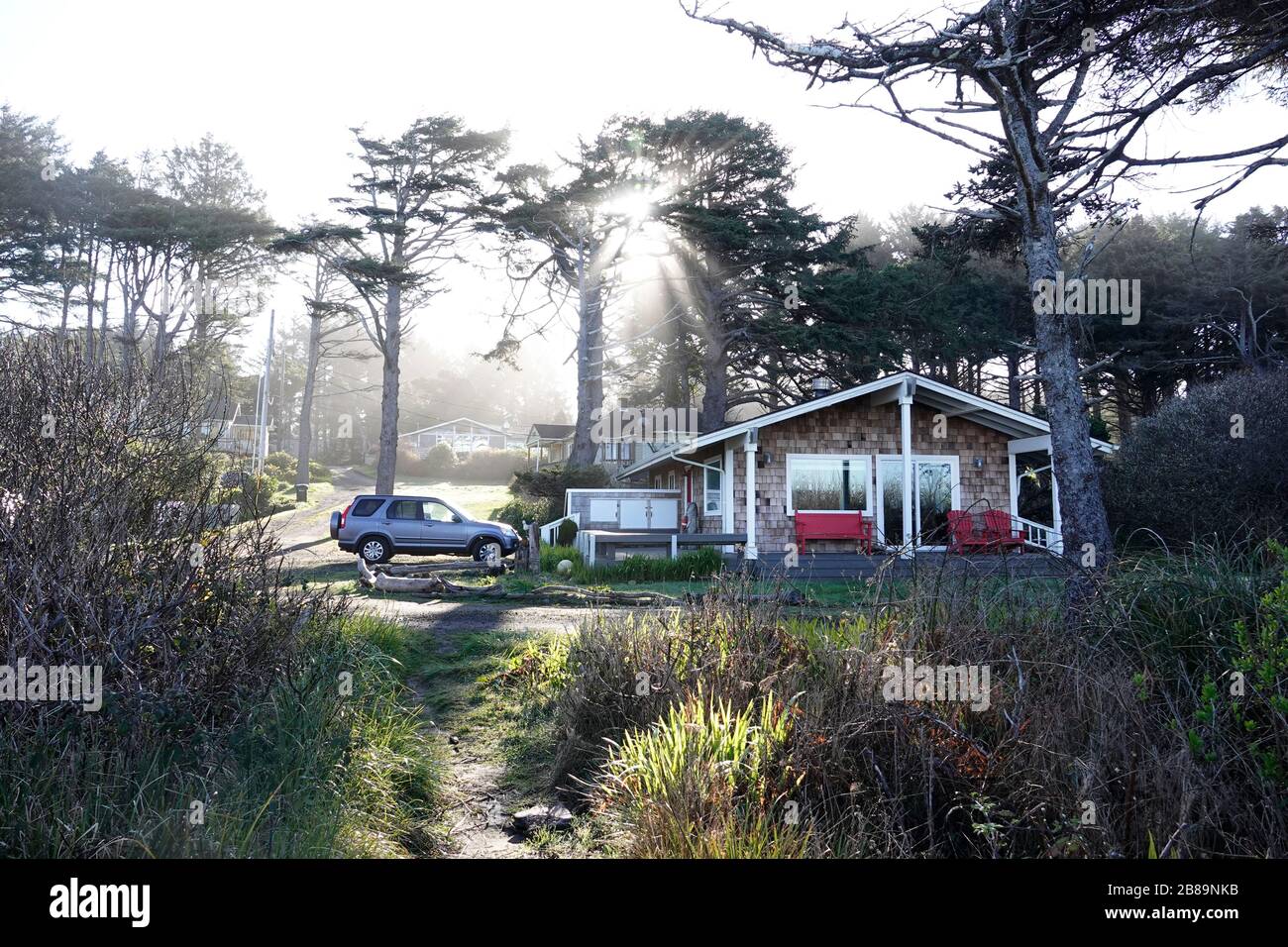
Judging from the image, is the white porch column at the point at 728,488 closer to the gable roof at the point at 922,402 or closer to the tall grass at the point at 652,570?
the gable roof at the point at 922,402

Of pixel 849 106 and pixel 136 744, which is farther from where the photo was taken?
pixel 849 106

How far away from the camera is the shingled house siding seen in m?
22.1

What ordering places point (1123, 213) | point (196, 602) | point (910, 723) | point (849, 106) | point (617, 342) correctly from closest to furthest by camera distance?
point (910, 723)
point (196, 602)
point (849, 106)
point (1123, 213)
point (617, 342)

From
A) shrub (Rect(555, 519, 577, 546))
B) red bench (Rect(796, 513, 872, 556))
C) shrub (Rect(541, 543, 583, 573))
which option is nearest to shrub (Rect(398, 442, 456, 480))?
shrub (Rect(555, 519, 577, 546))

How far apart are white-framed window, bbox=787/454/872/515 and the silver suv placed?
23.8 ft

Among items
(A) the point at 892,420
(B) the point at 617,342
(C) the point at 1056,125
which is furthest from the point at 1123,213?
(B) the point at 617,342

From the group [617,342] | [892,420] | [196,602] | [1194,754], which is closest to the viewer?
[1194,754]

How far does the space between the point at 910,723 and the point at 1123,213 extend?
25.8ft

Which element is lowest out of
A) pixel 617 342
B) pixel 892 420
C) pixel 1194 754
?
pixel 1194 754

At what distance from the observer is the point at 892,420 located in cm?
2250

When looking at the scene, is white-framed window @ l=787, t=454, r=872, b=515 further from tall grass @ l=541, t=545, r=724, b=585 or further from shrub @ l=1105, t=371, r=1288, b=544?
shrub @ l=1105, t=371, r=1288, b=544
